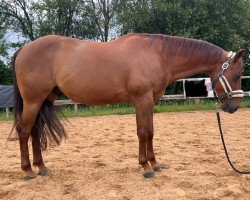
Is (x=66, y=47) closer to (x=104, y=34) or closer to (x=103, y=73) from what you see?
(x=103, y=73)

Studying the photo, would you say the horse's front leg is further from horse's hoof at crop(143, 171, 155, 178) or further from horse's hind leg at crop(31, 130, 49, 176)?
horse's hind leg at crop(31, 130, 49, 176)

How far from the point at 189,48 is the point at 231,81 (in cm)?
70

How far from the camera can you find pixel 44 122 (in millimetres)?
4578

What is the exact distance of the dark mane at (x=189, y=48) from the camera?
14.3 feet

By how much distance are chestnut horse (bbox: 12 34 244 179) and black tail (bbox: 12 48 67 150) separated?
0.6 inches

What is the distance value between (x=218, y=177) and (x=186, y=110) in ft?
29.4

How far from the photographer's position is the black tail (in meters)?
4.56

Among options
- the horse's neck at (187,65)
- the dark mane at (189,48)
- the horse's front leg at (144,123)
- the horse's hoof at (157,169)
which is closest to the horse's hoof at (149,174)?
the horse's front leg at (144,123)

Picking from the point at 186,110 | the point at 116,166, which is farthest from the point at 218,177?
the point at 186,110

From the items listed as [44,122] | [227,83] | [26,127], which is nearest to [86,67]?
[44,122]

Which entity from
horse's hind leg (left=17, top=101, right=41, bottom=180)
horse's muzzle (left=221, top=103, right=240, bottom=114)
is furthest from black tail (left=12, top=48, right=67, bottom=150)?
horse's muzzle (left=221, top=103, right=240, bottom=114)

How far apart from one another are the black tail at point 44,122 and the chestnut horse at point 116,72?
0.6 inches

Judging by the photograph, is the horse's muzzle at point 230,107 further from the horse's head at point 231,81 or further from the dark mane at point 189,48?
the dark mane at point 189,48

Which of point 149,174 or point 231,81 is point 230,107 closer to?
point 231,81
